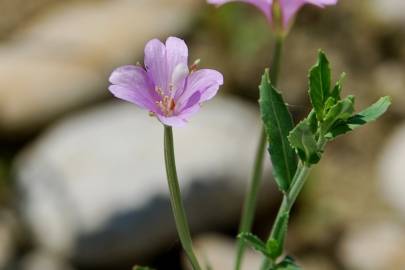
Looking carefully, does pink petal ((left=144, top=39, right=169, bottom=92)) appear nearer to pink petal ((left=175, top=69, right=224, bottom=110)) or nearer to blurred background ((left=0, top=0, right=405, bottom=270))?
pink petal ((left=175, top=69, right=224, bottom=110))

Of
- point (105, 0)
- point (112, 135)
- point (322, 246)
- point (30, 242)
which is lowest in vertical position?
point (322, 246)

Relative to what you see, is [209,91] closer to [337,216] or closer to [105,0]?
[337,216]

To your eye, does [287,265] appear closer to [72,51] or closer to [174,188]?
[174,188]

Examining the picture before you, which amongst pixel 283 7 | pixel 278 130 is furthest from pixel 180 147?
pixel 278 130

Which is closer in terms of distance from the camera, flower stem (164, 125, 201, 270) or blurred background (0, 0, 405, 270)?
flower stem (164, 125, 201, 270)

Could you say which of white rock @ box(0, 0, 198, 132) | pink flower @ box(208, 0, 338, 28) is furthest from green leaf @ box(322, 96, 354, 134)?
white rock @ box(0, 0, 198, 132)

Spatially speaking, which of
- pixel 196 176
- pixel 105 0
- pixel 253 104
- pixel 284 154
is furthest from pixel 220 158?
pixel 284 154
